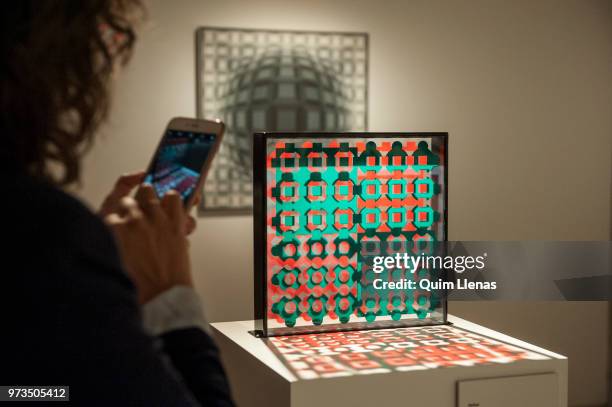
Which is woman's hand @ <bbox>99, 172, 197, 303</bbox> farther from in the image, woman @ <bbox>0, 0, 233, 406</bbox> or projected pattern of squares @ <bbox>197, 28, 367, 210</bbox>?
projected pattern of squares @ <bbox>197, 28, 367, 210</bbox>

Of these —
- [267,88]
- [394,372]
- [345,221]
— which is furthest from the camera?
[267,88]

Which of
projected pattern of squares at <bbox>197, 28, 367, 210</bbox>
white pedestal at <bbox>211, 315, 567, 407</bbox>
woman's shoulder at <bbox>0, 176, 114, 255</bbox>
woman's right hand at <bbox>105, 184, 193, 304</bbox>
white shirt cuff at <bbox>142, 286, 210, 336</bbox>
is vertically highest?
projected pattern of squares at <bbox>197, 28, 367, 210</bbox>

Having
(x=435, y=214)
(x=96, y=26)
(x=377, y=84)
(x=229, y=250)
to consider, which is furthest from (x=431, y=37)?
(x=96, y=26)

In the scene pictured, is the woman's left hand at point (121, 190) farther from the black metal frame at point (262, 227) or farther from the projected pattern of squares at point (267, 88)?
the projected pattern of squares at point (267, 88)

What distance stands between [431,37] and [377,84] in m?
0.35

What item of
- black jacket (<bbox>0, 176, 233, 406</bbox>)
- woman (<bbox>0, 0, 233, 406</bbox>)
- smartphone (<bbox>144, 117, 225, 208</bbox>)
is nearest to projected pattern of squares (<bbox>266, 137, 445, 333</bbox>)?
smartphone (<bbox>144, 117, 225, 208</bbox>)

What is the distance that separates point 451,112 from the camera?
3.90 meters

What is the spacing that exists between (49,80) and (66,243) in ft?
0.48

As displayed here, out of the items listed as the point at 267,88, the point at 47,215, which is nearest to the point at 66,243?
the point at 47,215

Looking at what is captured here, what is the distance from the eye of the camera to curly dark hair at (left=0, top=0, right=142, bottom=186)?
0.65 m

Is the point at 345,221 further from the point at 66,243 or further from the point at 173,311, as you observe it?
the point at 66,243

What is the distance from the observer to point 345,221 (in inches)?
77.5

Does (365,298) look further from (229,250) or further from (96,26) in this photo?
(229,250)

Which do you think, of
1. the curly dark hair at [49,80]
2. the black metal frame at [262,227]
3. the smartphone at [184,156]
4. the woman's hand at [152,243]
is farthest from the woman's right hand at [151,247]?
the black metal frame at [262,227]
